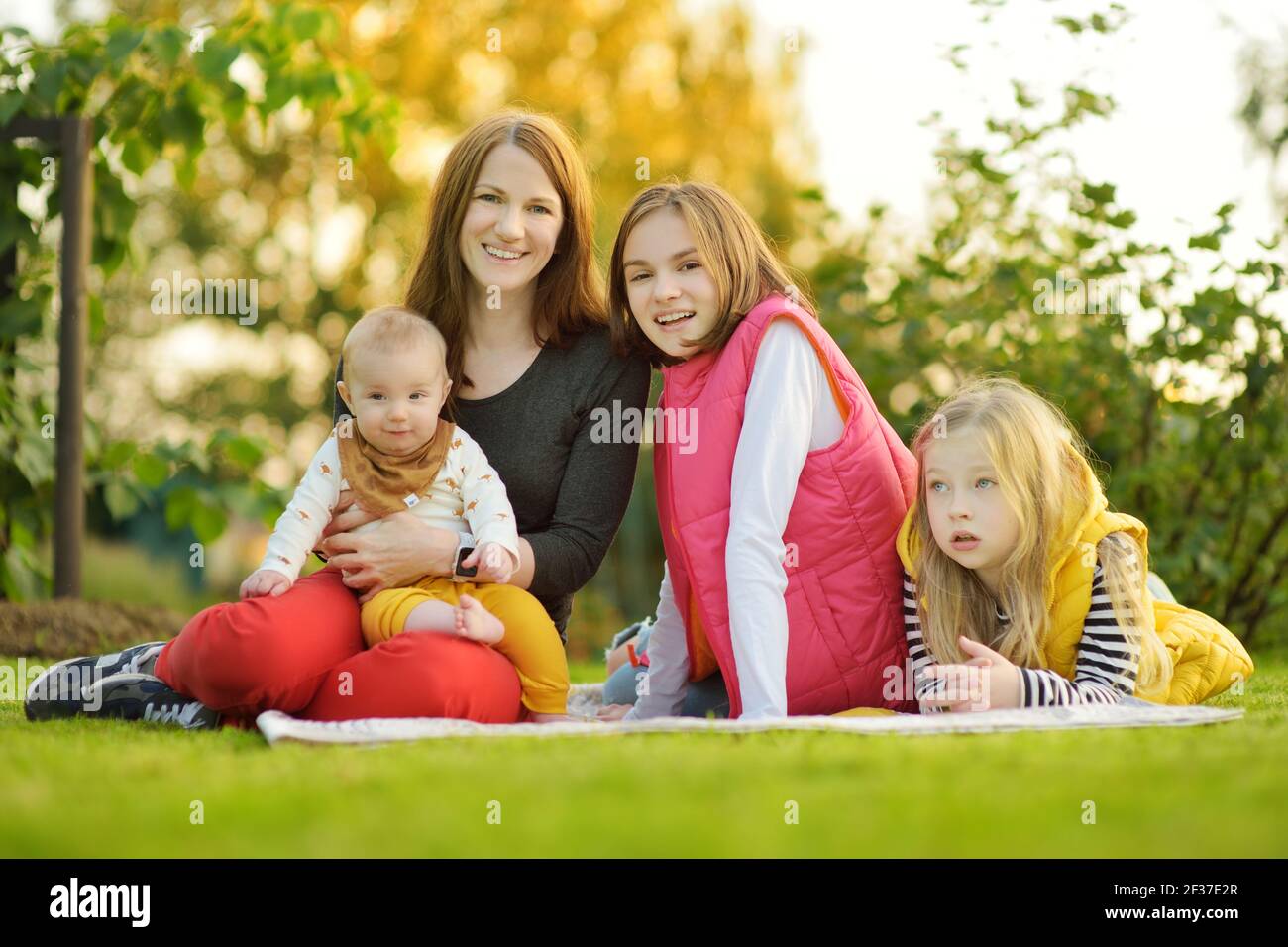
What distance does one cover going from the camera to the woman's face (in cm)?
311

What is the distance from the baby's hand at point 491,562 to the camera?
2699 mm

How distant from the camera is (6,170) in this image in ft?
15.6

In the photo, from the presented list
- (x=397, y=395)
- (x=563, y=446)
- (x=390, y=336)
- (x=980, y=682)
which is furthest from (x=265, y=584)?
(x=980, y=682)

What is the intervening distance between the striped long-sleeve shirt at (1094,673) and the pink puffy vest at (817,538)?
6.3 inches

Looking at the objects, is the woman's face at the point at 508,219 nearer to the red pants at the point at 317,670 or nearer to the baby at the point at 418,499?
the baby at the point at 418,499

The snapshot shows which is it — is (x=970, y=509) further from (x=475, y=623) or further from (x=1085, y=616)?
(x=475, y=623)

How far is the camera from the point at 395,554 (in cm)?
276

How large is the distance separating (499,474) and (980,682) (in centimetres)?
122

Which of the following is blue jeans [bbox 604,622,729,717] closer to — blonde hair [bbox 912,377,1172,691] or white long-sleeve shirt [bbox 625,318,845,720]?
white long-sleeve shirt [bbox 625,318,845,720]

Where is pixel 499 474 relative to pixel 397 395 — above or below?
below

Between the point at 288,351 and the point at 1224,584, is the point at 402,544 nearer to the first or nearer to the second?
the point at 1224,584
